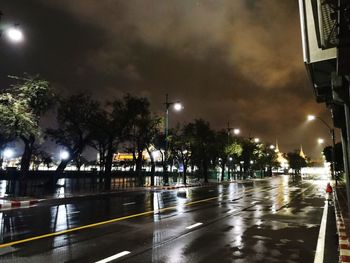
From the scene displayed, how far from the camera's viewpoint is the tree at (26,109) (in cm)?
2112

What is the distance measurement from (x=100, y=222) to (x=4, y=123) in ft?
39.4

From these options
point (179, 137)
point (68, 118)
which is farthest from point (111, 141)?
point (179, 137)

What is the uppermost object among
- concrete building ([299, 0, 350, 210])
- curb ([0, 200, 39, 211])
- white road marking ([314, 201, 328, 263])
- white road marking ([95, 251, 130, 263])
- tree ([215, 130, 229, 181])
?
tree ([215, 130, 229, 181])

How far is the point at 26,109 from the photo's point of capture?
22375mm

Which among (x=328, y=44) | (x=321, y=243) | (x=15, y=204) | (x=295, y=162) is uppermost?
(x=295, y=162)

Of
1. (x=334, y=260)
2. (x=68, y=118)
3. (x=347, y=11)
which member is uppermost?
(x=68, y=118)

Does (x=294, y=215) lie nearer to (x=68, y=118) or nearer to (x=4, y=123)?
(x=4, y=123)

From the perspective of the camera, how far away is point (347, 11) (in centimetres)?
605

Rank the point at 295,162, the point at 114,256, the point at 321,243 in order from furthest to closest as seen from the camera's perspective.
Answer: the point at 295,162 → the point at 321,243 → the point at 114,256

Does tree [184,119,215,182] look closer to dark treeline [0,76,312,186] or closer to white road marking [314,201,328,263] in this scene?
dark treeline [0,76,312,186]

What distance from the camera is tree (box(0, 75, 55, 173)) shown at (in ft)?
69.3

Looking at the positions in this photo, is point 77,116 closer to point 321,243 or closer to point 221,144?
point 321,243

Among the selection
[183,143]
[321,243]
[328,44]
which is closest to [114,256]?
[321,243]

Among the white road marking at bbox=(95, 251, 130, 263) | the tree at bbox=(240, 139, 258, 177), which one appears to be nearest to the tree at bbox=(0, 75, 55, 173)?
the white road marking at bbox=(95, 251, 130, 263)
